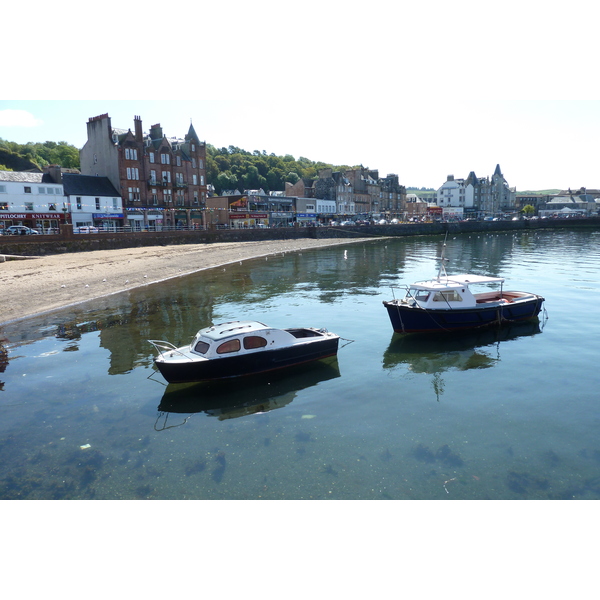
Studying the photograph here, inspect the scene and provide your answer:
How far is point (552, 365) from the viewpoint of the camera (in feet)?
65.8

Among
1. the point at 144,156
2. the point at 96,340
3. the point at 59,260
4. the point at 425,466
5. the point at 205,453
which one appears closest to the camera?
the point at 425,466

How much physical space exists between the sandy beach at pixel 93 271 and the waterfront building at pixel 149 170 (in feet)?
52.3

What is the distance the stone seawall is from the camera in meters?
54.5

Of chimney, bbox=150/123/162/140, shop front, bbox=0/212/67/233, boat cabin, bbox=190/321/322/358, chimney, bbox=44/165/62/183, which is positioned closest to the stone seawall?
shop front, bbox=0/212/67/233

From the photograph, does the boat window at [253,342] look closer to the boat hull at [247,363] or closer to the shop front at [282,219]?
the boat hull at [247,363]

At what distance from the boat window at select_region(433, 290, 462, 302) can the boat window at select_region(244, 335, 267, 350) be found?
11.1m

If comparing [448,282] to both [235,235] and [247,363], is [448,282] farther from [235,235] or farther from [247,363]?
[235,235]

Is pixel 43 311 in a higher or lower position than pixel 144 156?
lower

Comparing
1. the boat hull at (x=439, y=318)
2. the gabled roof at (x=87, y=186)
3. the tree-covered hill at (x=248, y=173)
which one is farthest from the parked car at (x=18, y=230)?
the tree-covered hill at (x=248, y=173)

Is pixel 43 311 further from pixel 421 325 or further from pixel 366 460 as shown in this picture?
pixel 366 460

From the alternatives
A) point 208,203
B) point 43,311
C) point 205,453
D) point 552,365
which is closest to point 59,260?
point 43,311

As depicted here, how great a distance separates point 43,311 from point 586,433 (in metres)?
29.8

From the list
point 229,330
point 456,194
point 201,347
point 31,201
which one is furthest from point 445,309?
point 456,194

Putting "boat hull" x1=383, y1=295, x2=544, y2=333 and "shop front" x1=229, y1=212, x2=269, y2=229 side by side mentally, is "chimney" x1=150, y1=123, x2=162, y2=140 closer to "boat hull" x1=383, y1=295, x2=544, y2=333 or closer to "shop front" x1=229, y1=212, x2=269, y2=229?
"shop front" x1=229, y1=212, x2=269, y2=229
